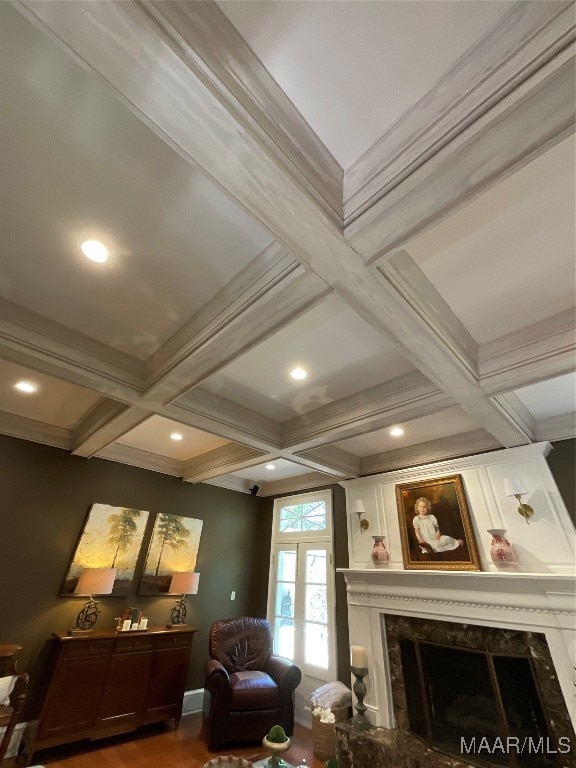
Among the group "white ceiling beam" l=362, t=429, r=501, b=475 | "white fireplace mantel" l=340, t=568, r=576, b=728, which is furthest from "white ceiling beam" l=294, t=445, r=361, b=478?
"white fireplace mantel" l=340, t=568, r=576, b=728

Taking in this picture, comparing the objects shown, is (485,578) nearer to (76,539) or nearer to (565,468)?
(565,468)

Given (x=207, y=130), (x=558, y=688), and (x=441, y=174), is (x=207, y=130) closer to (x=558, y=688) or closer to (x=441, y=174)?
(x=441, y=174)

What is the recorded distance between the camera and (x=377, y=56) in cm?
109

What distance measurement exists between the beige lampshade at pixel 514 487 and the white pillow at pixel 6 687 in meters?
4.38

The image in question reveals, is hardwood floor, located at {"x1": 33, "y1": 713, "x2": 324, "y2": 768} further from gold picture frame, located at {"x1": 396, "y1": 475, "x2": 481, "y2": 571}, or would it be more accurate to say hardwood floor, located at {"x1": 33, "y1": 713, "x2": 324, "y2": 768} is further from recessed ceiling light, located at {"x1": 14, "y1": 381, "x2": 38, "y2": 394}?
recessed ceiling light, located at {"x1": 14, "y1": 381, "x2": 38, "y2": 394}

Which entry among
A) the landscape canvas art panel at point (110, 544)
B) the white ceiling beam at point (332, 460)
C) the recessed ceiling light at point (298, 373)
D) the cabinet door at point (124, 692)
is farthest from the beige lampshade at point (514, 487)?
the landscape canvas art panel at point (110, 544)

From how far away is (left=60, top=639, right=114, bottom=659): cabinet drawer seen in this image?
3.17 m

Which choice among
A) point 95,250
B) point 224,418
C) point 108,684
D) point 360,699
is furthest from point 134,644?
point 95,250

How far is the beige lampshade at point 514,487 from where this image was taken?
9.68 feet

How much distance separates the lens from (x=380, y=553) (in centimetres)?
377

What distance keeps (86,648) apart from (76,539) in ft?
3.47

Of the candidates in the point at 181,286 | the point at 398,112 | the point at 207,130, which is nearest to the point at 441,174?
the point at 398,112

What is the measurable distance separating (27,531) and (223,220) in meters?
3.86

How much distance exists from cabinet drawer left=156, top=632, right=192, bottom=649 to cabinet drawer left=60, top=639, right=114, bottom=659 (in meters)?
0.51
